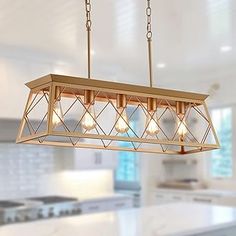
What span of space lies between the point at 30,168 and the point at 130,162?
10.0ft

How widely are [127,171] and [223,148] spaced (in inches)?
103

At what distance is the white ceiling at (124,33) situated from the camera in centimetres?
340

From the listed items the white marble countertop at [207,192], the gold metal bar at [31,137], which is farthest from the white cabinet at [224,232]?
the white marble countertop at [207,192]

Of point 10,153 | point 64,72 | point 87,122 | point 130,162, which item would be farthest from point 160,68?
point 87,122

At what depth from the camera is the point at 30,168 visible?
564 cm

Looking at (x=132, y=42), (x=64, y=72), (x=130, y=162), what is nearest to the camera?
(x=132, y=42)

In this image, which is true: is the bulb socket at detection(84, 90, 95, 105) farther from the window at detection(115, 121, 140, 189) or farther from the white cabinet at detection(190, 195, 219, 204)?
the window at detection(115, 121, 140, 189)

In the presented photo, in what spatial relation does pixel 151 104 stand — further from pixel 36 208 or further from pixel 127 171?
pixel 127 171

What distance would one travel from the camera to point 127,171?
8.39m

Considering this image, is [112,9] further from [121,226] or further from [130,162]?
[130,162]

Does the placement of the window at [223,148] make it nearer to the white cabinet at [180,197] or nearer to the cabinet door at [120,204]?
the white cabinet at [180,197]

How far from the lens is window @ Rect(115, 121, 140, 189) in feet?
26.9

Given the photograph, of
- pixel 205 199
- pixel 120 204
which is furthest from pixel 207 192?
pixel 120 204

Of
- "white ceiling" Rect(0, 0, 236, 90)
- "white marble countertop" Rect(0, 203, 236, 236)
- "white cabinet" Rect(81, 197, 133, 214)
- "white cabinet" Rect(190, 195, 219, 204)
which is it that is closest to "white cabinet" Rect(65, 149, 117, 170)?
"white cabinet" Rect(81, 197, 133, 214)
